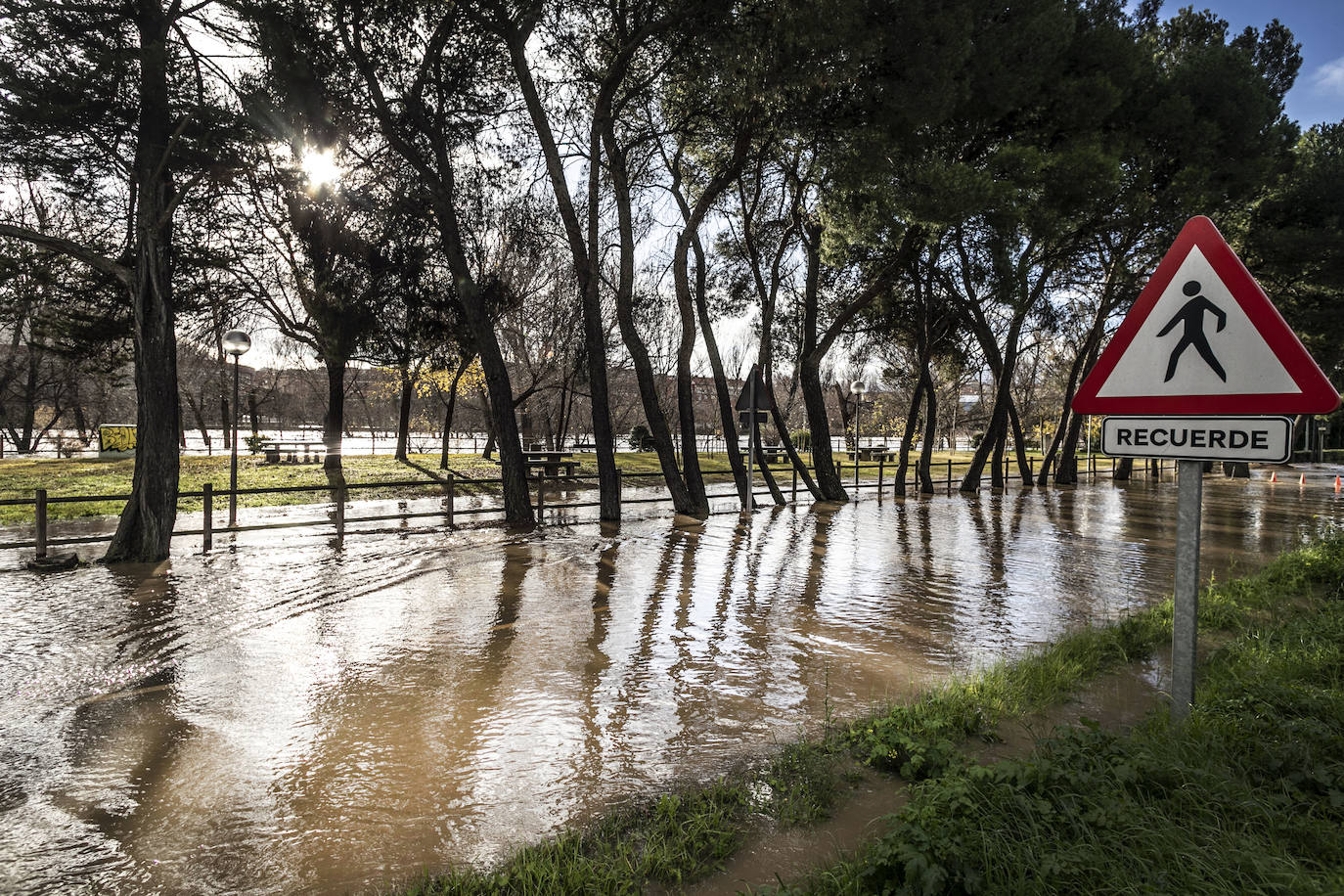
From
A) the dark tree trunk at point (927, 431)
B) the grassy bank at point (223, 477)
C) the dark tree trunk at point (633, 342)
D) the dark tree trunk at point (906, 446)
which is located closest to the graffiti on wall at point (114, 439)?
the grassy bank at point (223, 477)

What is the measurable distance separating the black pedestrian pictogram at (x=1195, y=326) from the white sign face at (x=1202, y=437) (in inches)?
7.5

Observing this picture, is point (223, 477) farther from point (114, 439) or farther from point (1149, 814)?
point (1149, 814)

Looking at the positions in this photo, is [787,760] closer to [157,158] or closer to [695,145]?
[157,158]

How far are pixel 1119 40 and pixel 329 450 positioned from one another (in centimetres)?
2527

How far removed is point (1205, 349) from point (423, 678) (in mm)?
5168

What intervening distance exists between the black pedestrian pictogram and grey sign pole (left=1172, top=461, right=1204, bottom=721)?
1.36 ft

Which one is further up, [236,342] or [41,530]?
[236,342]

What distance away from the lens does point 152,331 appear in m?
9.96

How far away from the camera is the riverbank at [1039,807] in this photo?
7.88ft

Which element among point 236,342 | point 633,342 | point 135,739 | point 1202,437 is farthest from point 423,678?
point 236,342

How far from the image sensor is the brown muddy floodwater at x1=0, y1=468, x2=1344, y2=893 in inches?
131

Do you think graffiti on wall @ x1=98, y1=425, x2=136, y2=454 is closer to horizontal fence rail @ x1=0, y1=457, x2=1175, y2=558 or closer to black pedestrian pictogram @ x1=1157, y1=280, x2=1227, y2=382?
horizontal fence rail @ x1=0, y1=457, x2=1175, y2=558

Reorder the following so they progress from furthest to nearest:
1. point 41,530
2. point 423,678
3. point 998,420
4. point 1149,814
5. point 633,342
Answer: point 998,420 < point 633,342 < point 41,530 < point 423,678 < point 1149,814

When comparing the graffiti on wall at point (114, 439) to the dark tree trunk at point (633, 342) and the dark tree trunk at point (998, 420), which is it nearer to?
the dark tree trunk at point (633, 342)
